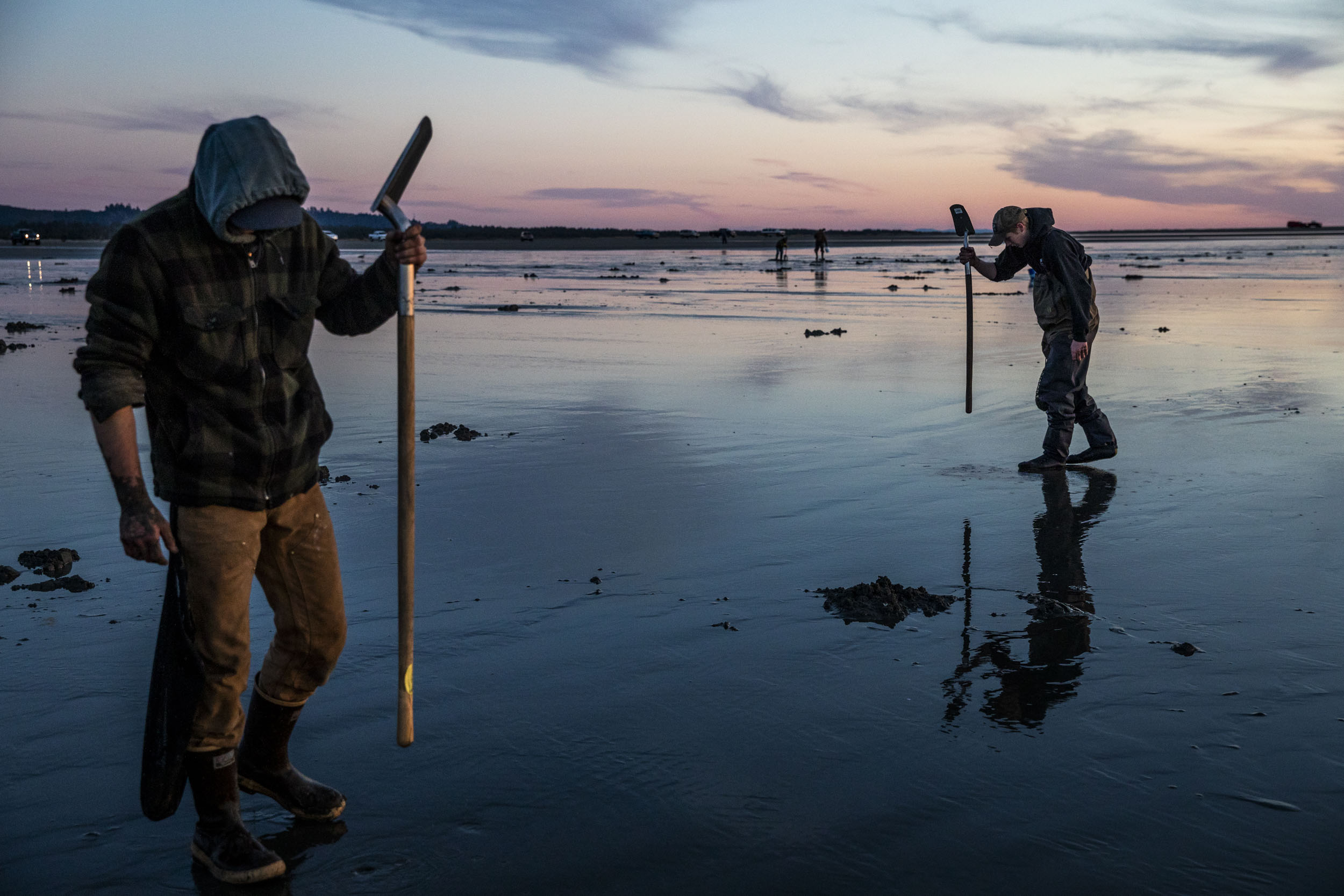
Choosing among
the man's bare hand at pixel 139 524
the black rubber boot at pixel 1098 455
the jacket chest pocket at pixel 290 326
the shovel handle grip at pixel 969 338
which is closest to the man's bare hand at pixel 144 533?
the man's bare hand at pixel 139 524

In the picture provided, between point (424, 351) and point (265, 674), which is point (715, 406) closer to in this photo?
point (424, 351)

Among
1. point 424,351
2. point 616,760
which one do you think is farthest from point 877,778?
point 424,351

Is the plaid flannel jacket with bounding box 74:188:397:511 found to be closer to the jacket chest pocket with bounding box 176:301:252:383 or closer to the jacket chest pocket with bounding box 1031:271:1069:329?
the jacket chest pocket with bounding box 176:301:252:383

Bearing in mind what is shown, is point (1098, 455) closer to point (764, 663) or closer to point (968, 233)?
point (968, 233)

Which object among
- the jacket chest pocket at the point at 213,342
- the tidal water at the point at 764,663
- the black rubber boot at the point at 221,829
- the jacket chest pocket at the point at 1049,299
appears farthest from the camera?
the jacket chest pocket at the point at 1049,299

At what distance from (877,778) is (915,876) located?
550 millimetres

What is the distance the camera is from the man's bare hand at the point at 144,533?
2893 millimetres

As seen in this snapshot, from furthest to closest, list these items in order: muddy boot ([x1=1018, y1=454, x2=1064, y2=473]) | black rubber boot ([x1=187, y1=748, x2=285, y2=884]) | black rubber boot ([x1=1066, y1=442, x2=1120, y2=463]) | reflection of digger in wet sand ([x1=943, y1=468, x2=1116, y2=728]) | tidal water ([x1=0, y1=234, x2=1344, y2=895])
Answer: black rubber boot ([x1=1066, y1=442, x2=1120, y2=463]) < muddy boot ([x1=1018, y1=454, x2=1064, y2=473]) < reflection of digger in wet sand ([x1=943, y1=468, x2=1116, y2=728]) < tidal water ([x1=0, y1=234, x2=1344, y2=895]) < black rubber boot ([x1=187, y1=748, x2=285, y2=884])

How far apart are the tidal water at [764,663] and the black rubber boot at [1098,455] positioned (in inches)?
11.5

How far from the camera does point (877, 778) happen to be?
357cm

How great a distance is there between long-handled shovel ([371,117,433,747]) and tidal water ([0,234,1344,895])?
387mm

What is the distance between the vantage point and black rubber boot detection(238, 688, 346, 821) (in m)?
3.34

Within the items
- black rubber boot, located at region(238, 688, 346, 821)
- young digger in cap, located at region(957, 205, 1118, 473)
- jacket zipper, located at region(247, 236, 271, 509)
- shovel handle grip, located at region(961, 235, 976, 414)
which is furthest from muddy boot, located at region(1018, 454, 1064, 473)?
jacket zipper, located at region(247, 236, 271, 509)

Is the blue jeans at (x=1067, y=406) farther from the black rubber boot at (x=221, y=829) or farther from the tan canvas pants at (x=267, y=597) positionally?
the black rubber boot at (x=221, y=829)
